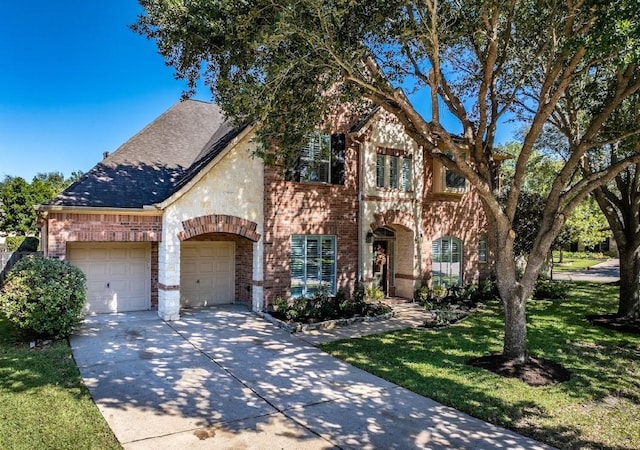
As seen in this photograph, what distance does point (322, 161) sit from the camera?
48.6ft

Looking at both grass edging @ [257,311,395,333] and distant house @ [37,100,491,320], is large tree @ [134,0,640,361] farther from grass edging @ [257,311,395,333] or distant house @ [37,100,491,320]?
grass edging @ [257,311,395,333]

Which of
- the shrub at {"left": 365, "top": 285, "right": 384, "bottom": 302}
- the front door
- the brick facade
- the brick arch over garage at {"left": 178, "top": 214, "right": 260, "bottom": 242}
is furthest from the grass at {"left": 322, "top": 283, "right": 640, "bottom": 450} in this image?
the brick arch over garage at {"left": 178, "top": 214, "right": 260, "bottom": 242}

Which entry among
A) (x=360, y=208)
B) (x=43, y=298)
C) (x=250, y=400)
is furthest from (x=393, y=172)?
(x=43, y=298)

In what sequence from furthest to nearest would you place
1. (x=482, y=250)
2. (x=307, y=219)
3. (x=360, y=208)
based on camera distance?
(x=482, y=250)
(x=360, y=208)
(x=307, y=219)

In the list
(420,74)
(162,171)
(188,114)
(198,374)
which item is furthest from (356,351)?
(188,114)

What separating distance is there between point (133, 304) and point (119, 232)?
291 cm

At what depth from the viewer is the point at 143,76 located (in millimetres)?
15766

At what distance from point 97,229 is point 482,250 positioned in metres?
16.2

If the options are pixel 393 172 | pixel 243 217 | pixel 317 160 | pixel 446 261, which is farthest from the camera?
pixel 446 261

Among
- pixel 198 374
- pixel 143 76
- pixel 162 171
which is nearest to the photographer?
pixel 198 374

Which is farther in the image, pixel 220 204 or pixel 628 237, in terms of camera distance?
pixel 628 237

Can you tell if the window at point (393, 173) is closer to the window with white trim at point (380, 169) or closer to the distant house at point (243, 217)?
the distant house at point (243, 217)

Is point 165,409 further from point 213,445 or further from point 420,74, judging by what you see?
point 420,74

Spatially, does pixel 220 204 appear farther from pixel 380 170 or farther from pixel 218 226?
pixel 380 170
